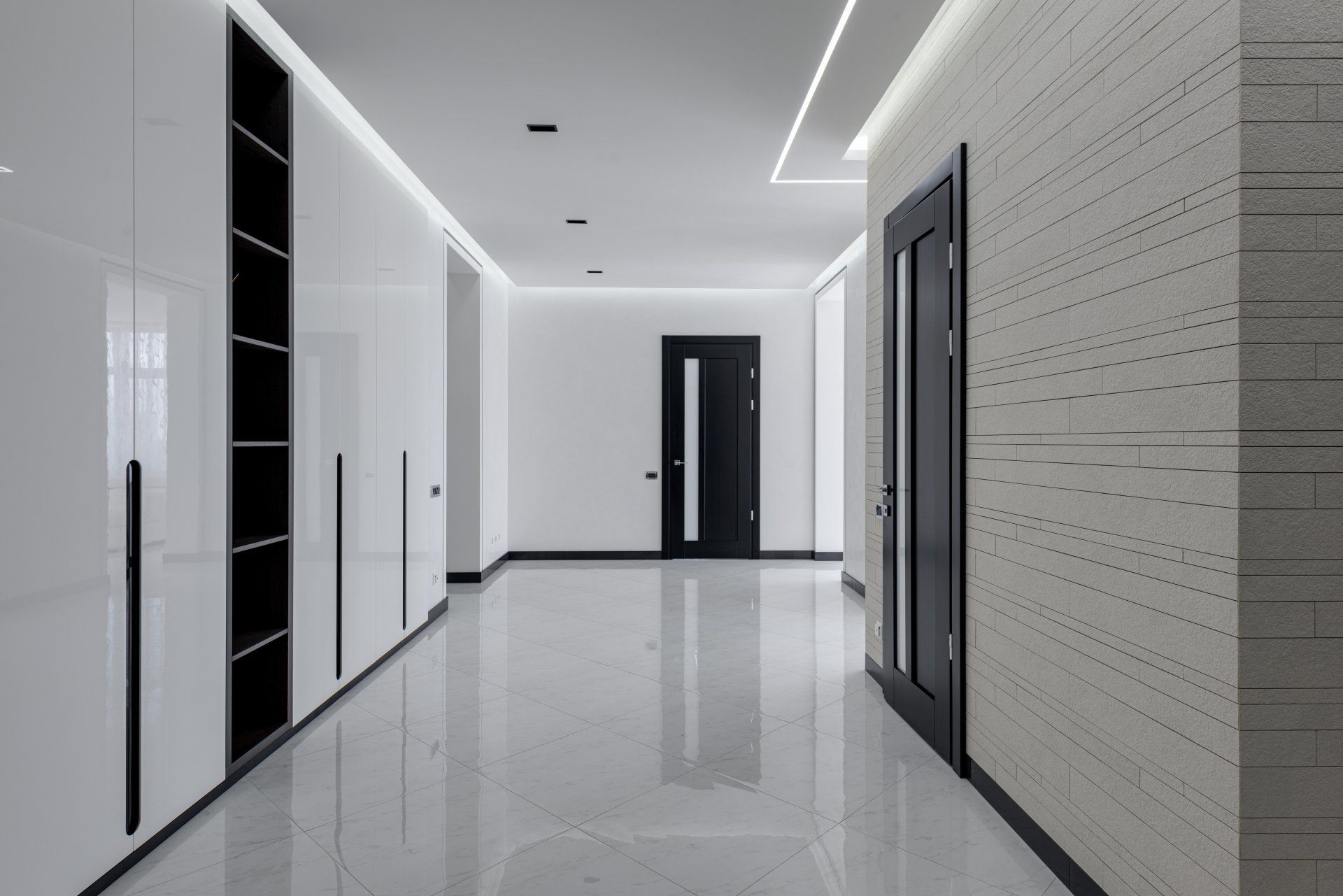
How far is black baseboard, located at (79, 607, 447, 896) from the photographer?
2.36 meters

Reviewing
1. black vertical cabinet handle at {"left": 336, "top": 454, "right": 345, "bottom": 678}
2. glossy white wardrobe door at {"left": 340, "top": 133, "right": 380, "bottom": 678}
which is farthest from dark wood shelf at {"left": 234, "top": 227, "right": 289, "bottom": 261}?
black vertical cabinet handle at {"left": 336, "top": 454, "right": 345, "bottom": 678}

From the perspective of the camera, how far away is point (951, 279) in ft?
10.9

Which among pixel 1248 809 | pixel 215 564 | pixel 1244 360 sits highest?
pixel 1244 360

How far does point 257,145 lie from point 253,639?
6.52ft

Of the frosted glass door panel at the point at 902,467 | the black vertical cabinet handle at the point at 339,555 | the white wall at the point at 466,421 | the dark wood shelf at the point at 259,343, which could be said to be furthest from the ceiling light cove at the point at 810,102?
the white wall at the point at 466,421

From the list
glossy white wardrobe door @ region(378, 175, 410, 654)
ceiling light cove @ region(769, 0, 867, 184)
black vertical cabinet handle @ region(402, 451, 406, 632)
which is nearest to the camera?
ceiling light cove @ region(769, 0, 867, 184)

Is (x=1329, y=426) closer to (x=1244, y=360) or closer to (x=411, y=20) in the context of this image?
(x=1244, y=360)

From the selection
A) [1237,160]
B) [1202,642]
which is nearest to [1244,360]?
[1237,160]

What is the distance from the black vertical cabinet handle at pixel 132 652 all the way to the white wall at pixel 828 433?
7245 mm

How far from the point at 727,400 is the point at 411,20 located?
20.5 feet

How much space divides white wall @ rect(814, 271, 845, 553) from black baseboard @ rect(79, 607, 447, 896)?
208 inches

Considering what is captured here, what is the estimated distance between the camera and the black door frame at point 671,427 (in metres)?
9.08

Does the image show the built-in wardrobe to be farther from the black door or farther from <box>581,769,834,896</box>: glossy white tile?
the black door

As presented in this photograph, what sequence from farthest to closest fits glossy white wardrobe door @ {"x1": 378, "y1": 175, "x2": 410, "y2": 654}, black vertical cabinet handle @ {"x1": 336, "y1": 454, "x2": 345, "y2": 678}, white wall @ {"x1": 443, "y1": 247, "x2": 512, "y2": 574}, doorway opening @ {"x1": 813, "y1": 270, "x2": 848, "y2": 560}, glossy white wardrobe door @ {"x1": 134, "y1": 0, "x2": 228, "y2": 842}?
doorway opening @ {"x1": 813, "y1": 270, "x2": 848, "y2": 560}
white wall @ {"x1": 443, "y1": 247, "x2": 512, "y2": 574}
glossy white wardrobe door @ {"x1": 378, "y1": 175, "x2": 410, "y2": 654}
black vertical cabinet handle @ {"x1": 336, "y1": 454, "x2": 345, "y2": 678}
glossy white wardrobe door @ {"x1": 134, "y1": 0, "x2": 228, "y2": 842}
